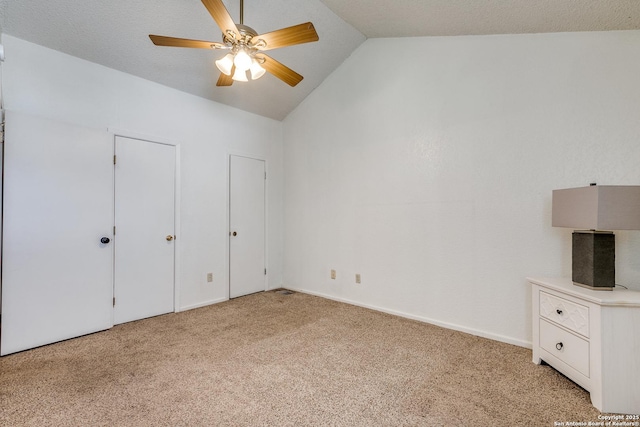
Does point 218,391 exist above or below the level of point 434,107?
below

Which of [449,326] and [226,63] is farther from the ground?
[226,63]

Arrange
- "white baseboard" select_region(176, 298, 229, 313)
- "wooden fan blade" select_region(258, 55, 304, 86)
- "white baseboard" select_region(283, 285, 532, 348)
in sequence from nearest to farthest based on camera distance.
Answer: "wooden fan blade" select_region(258, 55, 304, 86) < "white baseboard" select_region(283, 285, 532, 348) < "white baseboard" select_region(176, 298, 229, 313)

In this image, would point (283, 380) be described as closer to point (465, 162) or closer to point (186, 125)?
point (465, 162)

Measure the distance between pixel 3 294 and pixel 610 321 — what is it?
4.35 meters

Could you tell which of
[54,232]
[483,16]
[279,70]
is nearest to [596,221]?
[483,16]

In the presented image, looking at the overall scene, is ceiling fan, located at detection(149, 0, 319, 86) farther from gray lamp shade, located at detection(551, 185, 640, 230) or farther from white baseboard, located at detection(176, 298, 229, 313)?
white baseboard, located at detection(176, 298, 229, 313)

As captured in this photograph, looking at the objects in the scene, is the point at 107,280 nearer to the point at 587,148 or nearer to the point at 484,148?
the point at 484,148

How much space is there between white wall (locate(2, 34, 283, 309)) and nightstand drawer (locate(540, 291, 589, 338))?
340 cm

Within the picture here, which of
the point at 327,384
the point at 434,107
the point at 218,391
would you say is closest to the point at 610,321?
the point at 327,384

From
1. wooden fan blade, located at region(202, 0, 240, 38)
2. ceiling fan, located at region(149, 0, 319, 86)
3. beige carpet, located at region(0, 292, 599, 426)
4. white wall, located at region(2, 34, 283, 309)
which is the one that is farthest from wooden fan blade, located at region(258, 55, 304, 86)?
beige carpet, located at region(0, 292, 599, 426)

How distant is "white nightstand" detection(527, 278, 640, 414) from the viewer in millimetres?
1716

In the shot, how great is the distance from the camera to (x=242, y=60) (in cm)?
209

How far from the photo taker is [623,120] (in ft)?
7.23

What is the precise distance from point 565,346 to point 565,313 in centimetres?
22
